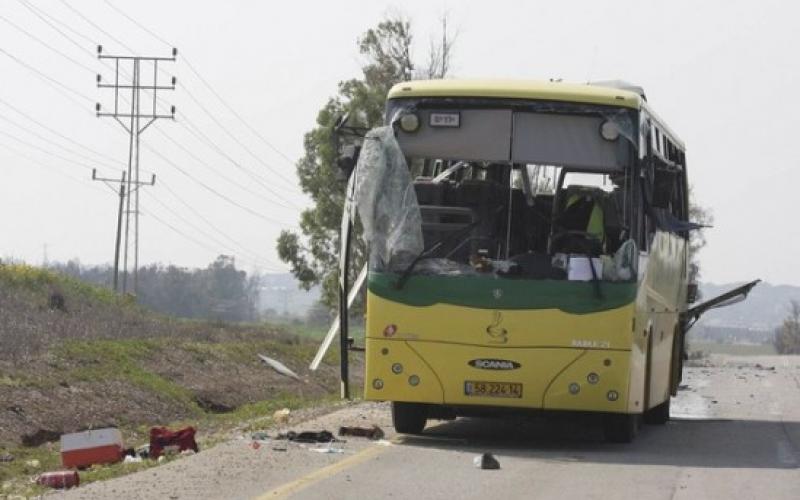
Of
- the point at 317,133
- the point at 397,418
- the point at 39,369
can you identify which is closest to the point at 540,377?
the point at 397,418

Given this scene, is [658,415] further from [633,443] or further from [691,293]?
[691,293]

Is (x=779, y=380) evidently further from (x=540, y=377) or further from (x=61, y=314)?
(x=540, y=377)

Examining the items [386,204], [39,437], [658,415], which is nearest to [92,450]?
[386,204]

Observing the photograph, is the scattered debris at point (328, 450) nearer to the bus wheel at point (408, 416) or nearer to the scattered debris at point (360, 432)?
the scattered debris at point (360, 432)

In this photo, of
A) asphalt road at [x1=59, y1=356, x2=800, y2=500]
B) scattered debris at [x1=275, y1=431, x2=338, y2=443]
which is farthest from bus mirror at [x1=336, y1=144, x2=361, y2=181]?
asphalt road at [x1=59, y1=356, x2=800, y2=500]

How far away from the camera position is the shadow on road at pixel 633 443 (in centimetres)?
1666

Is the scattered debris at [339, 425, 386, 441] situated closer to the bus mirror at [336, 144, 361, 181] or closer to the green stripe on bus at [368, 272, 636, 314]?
the green stripe on bus at [368, 272, 636, 314]

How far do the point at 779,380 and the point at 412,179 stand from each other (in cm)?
2494

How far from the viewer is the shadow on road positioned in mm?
16656

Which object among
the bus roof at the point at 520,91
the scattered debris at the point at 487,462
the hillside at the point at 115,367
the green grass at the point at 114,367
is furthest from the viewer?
the green grass at the point at 114,367

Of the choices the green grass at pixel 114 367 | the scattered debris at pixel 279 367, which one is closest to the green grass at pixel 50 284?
the scattered debris at pixel 279 367

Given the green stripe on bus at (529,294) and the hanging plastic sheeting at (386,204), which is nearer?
the green stripe on bus at (529,294)

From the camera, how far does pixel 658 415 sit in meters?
22.3

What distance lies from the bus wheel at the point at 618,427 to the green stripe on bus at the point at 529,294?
1.58 meters
